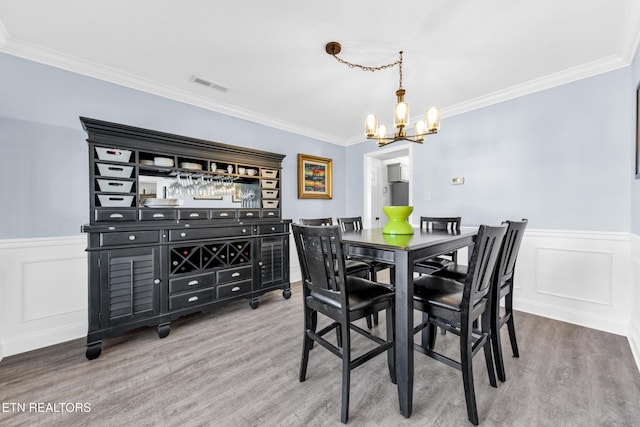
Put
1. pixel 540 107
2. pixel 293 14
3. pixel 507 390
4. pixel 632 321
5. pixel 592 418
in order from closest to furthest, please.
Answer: pixel 592 418
pixel 507 390
pixel 293 14
pixel 632 321
pixel 540 107

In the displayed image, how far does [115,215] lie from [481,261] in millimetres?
2729

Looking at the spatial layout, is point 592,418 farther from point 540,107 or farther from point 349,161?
point 349,161

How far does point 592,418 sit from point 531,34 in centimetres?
259

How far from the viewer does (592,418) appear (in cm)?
136

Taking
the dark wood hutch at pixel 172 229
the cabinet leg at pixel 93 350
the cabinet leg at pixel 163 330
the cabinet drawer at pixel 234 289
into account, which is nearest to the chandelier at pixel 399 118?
the dark wood hutch at pixel 172 229

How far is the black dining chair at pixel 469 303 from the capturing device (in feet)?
4.40

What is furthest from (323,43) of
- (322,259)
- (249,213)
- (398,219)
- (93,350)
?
(93,350)

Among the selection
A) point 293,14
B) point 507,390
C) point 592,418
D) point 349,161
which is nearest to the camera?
point 592,418

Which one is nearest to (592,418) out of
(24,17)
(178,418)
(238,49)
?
A: (178,418)

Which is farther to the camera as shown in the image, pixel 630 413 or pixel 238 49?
pixel 238 49

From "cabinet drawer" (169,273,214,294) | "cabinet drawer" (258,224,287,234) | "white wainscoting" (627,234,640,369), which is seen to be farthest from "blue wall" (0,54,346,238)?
"white wainscoting" (627,234,640,369)

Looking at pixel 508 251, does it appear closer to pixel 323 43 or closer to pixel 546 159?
pixel 546 159

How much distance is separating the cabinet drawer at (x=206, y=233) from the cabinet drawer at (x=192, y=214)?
130 mm

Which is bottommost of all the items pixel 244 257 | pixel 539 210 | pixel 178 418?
pixel 178 418
